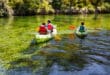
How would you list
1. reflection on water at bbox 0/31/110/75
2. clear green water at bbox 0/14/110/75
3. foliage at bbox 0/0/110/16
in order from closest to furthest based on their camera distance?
reflection on water at bbox 0/31/110/75 → clear green water at bbox 0/14/110/75 → foliage at bbox 0/0/110/16

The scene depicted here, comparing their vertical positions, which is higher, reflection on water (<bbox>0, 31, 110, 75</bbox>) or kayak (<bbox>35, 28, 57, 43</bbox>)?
kayak (<bbox>35, 28, 57, 43</bbox>)

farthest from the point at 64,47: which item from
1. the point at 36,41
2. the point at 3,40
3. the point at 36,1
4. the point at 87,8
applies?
the point at 87,8

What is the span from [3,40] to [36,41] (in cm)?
598

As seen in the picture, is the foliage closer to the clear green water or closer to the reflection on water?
the clear green water

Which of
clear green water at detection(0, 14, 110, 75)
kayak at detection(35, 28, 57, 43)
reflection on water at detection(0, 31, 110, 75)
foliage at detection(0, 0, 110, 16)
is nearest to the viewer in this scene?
reflection on water at detection(0, 31, 110, 75)

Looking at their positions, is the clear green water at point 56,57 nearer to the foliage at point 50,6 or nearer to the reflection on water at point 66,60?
the reflection on water at point 66,60

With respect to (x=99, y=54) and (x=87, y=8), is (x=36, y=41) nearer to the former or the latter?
(x=99, y=54)

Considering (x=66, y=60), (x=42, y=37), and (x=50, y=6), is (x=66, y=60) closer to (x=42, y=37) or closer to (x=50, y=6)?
(x=42, y=37)

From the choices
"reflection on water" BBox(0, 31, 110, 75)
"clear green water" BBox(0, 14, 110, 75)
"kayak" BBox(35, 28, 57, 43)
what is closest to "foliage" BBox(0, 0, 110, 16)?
"kayak" BBox(35, 28, 57, 43)

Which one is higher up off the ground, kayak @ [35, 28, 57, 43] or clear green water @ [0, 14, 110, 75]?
kayak @ [35, 28, 57, 43]

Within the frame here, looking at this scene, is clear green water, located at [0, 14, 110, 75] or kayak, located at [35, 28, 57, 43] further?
kayak, located at [35, 28, 57, 43]

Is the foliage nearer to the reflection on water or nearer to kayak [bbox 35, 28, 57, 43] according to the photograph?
kayak [bbox 35, 28, 57, 43]

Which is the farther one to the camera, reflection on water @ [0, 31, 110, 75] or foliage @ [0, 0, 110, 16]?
foliage @ [0, 0, 110, 16]

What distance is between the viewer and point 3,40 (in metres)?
33.4
